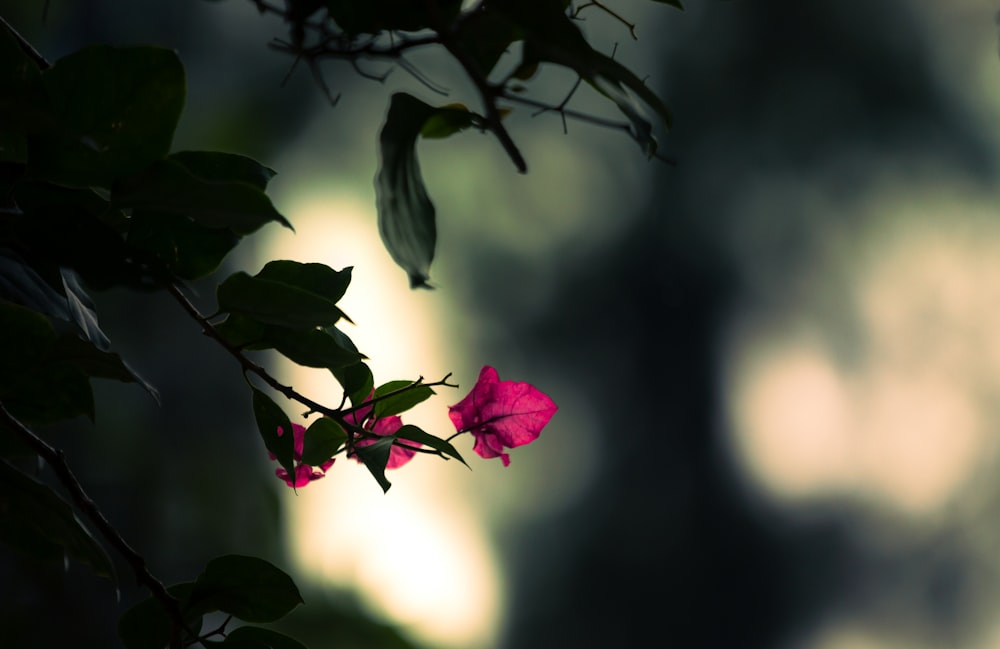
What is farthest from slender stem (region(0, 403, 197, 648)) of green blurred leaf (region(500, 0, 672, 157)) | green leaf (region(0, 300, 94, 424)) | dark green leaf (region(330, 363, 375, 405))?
green blurred leaf (region(500, 0, 672, 157))

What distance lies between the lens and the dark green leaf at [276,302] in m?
0.30

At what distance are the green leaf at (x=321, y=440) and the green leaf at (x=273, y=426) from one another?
0.03 meters

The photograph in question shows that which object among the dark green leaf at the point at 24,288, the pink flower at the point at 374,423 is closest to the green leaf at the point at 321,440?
the pink flower at the point at 374,423

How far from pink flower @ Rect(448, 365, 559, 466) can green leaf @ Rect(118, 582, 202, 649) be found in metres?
0.17

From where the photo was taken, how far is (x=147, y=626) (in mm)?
354

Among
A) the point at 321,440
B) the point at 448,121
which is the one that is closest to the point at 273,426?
the point at 321,440

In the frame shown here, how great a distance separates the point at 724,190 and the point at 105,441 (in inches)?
87.6

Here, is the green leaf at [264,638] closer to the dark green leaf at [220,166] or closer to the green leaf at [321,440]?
the green leaf at [321,440]

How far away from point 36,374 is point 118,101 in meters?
0.11

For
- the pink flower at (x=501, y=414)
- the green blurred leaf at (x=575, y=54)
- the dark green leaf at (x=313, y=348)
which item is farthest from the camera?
the pink flower at (x=501, y=414)

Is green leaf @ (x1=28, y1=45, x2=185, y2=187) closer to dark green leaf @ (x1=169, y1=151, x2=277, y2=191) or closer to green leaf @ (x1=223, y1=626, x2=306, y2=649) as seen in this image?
dark green leaf @ (x1=169, y1=151, x2=277, y2=191)

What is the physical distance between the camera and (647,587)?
10.00 ft

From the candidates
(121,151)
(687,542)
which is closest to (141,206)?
(121,151)

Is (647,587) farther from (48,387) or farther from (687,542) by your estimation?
(48,387)
